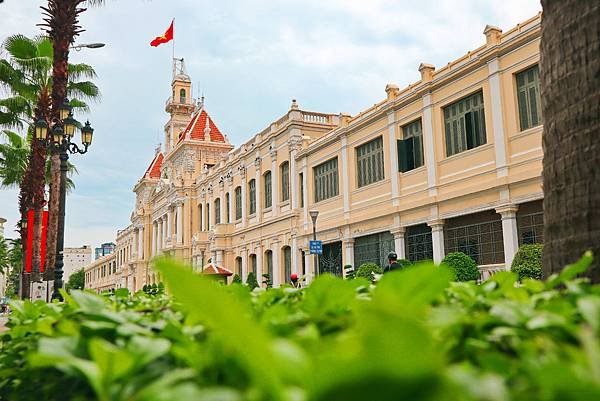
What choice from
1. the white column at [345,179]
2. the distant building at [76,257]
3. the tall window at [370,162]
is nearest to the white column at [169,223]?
the white column at [345,179]

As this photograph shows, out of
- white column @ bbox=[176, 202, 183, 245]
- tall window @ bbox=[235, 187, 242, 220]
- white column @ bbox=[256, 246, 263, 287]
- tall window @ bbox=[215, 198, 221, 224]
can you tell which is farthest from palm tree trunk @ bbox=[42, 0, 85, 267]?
white column @ bbox=[176, 202, 183, 245]

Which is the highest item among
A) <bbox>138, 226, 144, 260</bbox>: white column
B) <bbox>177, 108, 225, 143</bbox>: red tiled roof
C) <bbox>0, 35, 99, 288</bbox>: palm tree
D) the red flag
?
the red flag

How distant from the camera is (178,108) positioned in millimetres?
59469

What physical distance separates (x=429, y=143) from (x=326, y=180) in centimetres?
769

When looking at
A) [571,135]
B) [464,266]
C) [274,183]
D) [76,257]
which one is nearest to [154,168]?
[274,183]

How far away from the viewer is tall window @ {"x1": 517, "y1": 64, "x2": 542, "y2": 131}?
1544 centimetres

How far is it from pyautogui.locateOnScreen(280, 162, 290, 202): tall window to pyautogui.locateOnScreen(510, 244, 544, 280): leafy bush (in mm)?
16440

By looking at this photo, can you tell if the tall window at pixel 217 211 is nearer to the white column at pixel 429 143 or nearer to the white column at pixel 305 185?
the white column at pixel 305 185

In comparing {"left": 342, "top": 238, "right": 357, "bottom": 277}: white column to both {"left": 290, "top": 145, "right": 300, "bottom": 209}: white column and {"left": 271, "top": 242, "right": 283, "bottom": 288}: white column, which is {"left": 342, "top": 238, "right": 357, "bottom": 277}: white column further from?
{"left": 271, "top": 242, "right": 283, "bottom": 288}: white column

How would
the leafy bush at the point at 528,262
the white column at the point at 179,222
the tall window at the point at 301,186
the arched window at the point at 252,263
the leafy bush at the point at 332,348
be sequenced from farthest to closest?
the white column at the point at 179,222 → the arched window at the point at 252,263 → the tall window at the point at 301,186 → the leafy bush at the point at 528,262 → the leafy bush at the point at 332,348

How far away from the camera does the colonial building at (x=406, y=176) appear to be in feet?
52.1

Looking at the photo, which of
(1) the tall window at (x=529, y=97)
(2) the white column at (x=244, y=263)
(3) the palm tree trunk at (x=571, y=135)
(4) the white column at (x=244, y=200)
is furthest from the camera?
(4) the white column at (x=244, y=200)

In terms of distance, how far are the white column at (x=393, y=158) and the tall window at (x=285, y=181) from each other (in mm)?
9307

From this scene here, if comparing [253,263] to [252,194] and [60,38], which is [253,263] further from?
[60,38]
